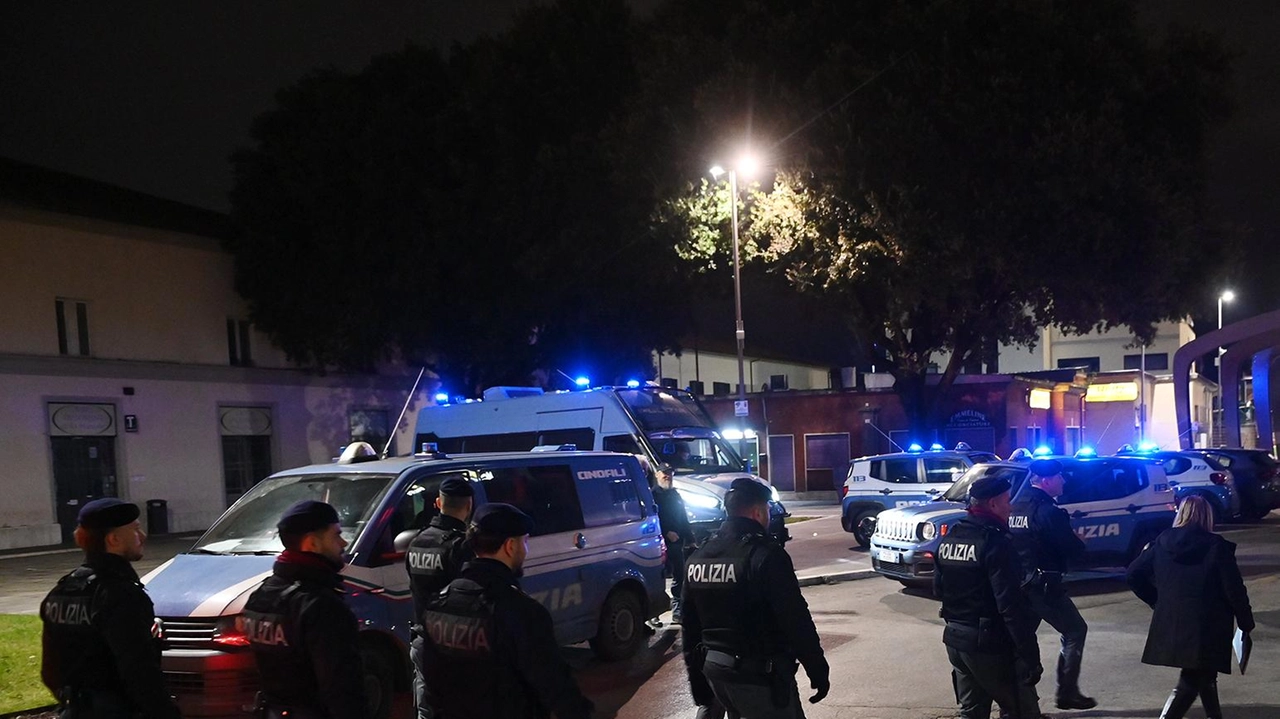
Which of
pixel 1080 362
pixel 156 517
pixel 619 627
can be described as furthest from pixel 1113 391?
pixel 619 627

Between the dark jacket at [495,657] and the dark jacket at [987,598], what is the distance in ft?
8.24

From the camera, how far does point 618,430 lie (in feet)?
51.2

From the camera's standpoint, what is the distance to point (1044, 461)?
41.0 ft

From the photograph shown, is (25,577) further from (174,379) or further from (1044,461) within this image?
(1044,461)

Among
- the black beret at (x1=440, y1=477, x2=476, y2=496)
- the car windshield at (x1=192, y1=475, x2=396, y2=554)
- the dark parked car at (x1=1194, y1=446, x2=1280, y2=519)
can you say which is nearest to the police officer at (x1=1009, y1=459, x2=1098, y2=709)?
the black beret at (x1=440, y1=477, x2=476, y2=496)

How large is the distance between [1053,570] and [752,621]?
12.1ft

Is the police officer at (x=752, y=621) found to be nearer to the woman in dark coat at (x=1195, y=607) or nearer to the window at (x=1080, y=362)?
the woman in dark coat at (x=1195, y=607)

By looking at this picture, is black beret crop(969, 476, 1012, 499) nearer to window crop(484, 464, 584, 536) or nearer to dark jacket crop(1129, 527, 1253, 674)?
dark jacket crop(1129, 527, 1253, 674)

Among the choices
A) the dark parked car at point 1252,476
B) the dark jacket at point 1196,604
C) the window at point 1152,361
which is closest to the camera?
the dark jacket at point 1196,604

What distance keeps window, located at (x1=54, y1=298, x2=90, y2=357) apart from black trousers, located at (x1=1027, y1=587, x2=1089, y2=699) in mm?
24697

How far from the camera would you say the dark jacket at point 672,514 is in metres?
10.6

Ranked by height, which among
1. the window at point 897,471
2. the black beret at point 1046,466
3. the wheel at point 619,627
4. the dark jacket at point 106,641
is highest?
the dark jacket at point 106,641

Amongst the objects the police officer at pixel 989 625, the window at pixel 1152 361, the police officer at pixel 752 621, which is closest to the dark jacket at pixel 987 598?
the police officer at pixel 989 625

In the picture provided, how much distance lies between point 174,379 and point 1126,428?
128 ft
